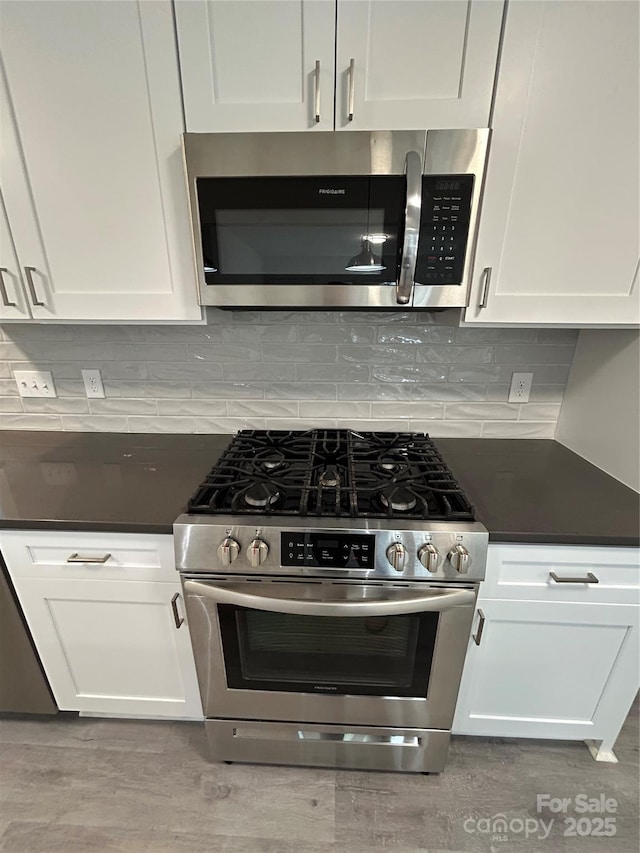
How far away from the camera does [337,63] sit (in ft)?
3.14

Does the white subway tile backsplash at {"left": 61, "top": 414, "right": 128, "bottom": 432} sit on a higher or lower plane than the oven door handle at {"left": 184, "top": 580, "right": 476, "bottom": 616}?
higher

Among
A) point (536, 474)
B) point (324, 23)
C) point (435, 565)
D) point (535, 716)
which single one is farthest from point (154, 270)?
point (535, 716)

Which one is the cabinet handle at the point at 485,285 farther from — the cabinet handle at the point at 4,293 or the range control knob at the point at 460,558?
the cabinet handle at the point at 4,293

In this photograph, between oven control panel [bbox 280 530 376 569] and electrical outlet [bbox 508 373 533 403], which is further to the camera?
electrical outlet [bbox 508 373 533 403]

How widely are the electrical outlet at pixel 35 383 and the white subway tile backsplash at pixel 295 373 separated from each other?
0.03m

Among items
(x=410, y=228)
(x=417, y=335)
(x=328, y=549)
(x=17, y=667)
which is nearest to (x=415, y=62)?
(x=410, y=228)

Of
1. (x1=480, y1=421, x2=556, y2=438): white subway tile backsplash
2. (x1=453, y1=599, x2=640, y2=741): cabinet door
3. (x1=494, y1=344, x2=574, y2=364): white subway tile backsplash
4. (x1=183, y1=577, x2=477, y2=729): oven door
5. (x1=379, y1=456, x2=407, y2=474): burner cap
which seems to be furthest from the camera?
(x1=480, y1=421, x2=556, y2=438): white subway tile backsplash

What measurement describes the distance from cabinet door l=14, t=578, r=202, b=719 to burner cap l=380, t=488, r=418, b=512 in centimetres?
67

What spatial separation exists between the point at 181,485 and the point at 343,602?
2.00 feet

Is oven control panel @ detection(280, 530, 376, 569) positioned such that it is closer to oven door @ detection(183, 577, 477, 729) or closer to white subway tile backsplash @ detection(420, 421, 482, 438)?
oven door @ detection(183, 577, 477, 729)

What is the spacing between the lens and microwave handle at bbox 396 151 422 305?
0.98 meters

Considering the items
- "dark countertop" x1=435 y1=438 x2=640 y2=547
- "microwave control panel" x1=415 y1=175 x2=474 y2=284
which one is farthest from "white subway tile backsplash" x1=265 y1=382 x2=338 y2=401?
"microwave control panel" x1=415 y1=175 x2=474 y2=284

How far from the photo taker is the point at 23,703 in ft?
4.50

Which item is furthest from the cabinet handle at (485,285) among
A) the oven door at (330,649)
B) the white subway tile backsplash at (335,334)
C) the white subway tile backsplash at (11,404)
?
the white subway tile backsplash at (11,404)
